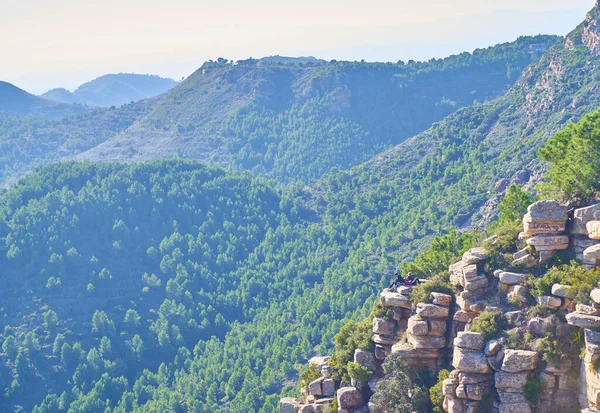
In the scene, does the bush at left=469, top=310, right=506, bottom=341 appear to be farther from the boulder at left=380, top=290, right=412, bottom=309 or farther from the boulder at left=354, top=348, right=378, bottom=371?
the boulder at left=354, top=348, right=378, bottom=371

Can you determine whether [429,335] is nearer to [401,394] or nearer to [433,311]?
[433,311]

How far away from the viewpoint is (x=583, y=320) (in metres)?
34.6

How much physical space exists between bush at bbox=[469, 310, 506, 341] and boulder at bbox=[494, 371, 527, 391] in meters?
2.13

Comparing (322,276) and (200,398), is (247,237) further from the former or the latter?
(200,398)

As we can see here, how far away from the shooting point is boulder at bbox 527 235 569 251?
38875 millimetres

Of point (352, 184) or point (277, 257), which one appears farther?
point (352, 184)

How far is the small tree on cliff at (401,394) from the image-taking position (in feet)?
130

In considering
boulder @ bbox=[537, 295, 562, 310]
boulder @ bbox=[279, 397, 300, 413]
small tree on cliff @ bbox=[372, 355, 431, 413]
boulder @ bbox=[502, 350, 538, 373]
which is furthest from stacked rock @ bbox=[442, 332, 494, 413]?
boulder @ bbox=[279, 397, 300, 413]

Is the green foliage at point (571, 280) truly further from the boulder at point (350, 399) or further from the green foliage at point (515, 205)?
the green foliage at point (515, 205)

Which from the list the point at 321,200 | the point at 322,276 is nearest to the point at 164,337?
the point at 322,276

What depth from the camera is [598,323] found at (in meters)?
34.3

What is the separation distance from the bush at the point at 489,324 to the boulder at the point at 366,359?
710cm

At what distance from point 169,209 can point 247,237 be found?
21658 mm

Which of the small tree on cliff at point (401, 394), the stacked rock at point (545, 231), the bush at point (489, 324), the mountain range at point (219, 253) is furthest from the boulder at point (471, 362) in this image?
the mountain range at point (219, 253)
